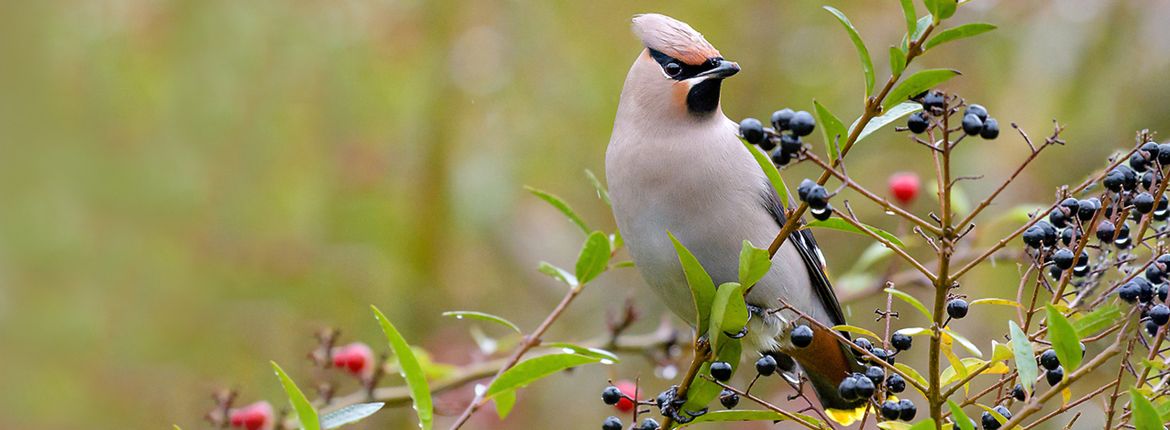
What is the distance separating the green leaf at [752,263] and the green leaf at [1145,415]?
583 mm

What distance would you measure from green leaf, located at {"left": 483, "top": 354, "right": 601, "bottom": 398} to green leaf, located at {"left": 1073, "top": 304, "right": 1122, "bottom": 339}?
2.41 ft

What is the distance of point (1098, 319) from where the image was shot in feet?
5.98

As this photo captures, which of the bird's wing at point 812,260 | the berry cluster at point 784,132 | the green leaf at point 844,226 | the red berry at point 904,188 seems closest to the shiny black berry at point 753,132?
the berry cluster at point 784,132

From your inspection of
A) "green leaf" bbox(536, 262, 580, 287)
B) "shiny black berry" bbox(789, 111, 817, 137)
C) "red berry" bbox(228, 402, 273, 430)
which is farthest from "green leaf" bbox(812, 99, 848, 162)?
"red berry" bbox(228, 402, 273, 430)

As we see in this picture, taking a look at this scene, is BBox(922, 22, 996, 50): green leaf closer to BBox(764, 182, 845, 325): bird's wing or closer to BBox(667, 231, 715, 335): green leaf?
BBox(667, 231, 715, 335): green leaf

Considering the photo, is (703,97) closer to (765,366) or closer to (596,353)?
(765,366)

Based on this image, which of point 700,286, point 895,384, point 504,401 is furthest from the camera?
point 504,401

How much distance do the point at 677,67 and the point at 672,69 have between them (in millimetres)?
19

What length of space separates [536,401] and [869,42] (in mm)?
2250

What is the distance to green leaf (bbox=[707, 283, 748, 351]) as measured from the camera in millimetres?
1934

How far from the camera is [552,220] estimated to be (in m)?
6.02

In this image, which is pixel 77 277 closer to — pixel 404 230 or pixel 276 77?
pixel 276 77

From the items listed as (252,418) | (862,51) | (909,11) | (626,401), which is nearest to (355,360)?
(252,418)

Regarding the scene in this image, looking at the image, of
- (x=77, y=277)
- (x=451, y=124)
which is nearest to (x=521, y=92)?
(x=451, y=124)
